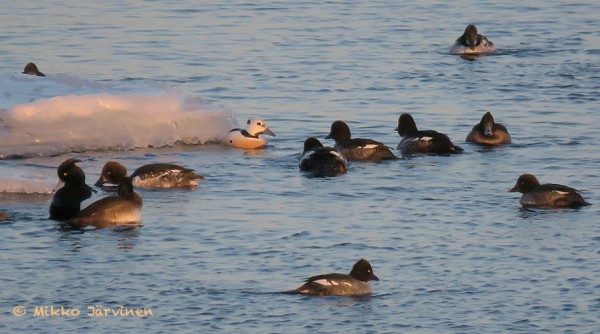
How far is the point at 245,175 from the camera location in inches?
787

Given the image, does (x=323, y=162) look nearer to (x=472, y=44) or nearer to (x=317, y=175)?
(x=317, y=175)

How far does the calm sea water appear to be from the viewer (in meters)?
14.1

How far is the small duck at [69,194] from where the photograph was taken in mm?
17250

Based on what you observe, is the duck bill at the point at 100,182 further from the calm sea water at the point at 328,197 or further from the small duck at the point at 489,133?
the small duck at the point at 489,133

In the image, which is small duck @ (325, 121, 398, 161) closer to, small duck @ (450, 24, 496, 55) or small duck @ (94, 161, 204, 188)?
small duck @ (94, 161, 204, 188)

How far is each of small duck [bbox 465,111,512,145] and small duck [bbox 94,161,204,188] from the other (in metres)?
4.80

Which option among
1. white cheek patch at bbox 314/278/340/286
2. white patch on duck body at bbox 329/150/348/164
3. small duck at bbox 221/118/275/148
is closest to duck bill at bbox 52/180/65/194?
white patch on duck body at bbox 329/150/348/164

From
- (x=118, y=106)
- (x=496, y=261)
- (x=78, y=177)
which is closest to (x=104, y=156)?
(x=118, y=106)

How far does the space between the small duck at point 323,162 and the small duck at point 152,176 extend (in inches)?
66.3

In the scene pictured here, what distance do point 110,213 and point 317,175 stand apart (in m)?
3.75

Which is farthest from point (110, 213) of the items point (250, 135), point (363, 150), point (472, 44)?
point (472, 44)

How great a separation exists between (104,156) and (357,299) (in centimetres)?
768

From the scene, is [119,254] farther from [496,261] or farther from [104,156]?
[104,156]

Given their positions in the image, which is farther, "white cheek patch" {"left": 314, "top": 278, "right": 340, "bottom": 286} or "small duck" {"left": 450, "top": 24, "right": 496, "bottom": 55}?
"small duck" {"left": 450, "top": 24, "right": 496, "bottom": 55}
